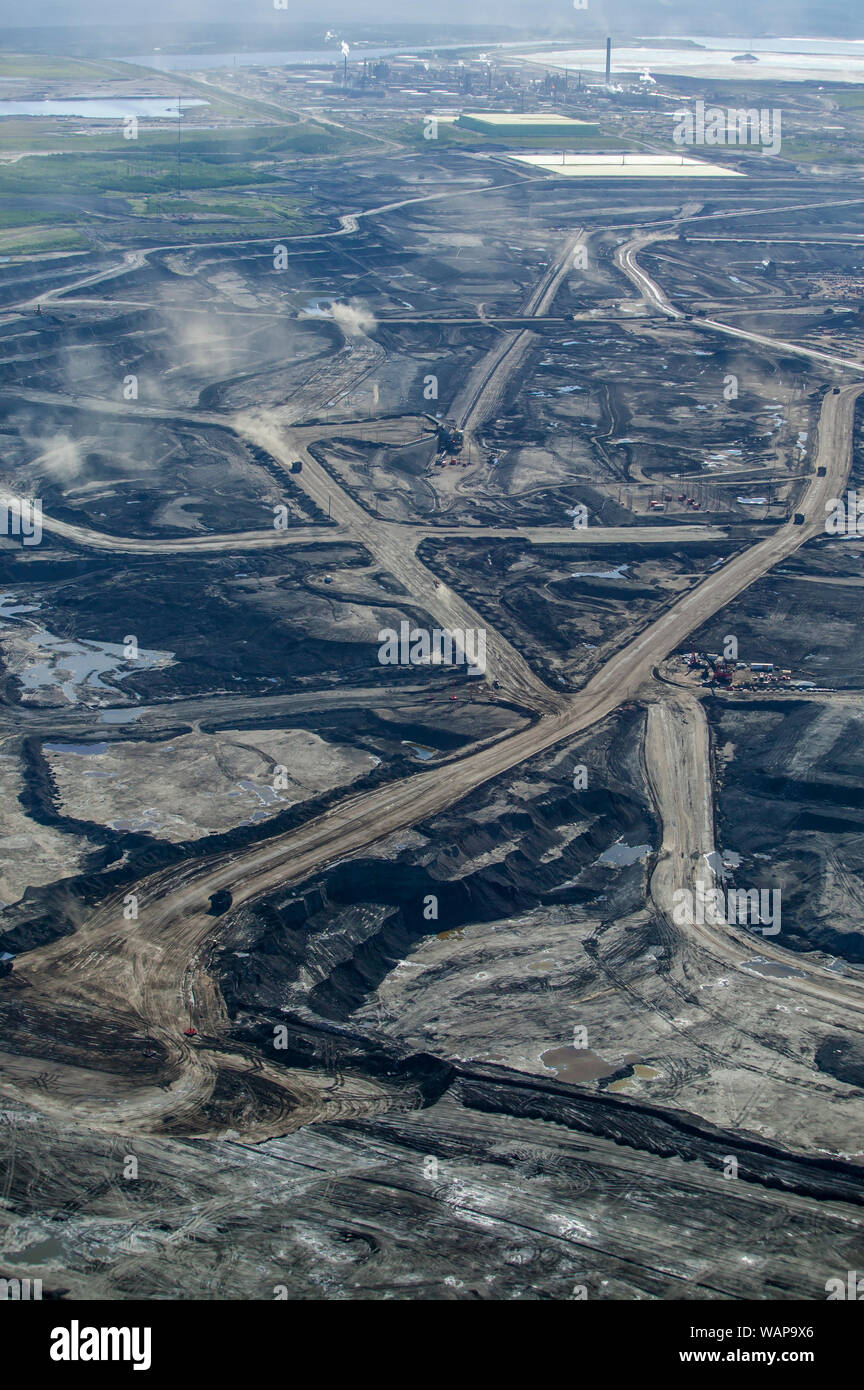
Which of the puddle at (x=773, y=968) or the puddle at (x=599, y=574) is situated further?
the puddle at (x=599, y=574)

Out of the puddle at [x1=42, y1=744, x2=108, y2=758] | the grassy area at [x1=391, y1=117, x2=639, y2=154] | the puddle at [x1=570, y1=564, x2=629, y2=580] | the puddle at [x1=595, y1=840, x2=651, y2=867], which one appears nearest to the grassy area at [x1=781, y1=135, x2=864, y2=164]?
the grassy area at [x1=391, y1=117, x2=639, y2=154]

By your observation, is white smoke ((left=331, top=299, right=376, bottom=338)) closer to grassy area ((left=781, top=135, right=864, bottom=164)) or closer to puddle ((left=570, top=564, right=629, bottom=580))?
puddle ((left=570, top=564, right=629, bottom=580))

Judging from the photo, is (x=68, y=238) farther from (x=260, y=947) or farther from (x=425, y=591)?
(x=260, y=947)

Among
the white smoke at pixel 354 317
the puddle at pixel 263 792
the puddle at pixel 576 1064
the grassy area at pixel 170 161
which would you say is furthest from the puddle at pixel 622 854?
the grassy area at pixel 170 161

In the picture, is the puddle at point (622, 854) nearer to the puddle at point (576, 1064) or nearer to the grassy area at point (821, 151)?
the puddle at point (576, 1064)

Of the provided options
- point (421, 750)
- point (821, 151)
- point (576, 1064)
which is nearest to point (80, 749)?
point (421, 750)

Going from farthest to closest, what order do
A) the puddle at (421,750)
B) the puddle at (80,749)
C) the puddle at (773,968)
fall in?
1. the puddle at (421,750)
2. the puddle at (80,749)
3. the puddle at (773,968)

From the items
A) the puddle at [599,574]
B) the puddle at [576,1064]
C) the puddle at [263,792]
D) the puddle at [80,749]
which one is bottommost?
the puddle at [576,1064]

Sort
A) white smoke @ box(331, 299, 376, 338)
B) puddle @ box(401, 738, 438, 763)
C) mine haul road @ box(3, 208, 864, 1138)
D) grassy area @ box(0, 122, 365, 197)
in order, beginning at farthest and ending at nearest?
1. grassy area @ box(0, 122, 365, 197)
2. white smoke @ box(331, 299, 376, 338)
3. puddle @ box(401, 738, 438, 763)
4. mine haul road @ box(3, 208, 864, 1138)

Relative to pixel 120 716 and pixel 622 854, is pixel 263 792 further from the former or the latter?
pixel 622 854
